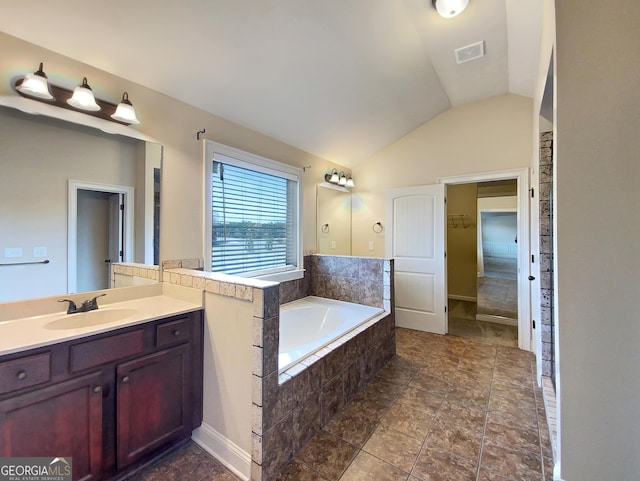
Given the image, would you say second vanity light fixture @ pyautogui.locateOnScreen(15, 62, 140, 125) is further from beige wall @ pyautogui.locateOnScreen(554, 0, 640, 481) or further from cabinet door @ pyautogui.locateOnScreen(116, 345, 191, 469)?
beige wall @ pyautogui.locateOnScreen(554, 0, 640, 481)

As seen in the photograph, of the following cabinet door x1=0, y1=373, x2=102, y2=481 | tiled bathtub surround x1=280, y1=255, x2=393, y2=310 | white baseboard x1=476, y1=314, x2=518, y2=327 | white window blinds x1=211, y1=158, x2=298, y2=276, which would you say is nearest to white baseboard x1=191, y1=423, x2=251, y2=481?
cabinet door x1=0, y1=373, x2=102, y2=481

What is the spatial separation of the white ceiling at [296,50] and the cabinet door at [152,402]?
6.00ft

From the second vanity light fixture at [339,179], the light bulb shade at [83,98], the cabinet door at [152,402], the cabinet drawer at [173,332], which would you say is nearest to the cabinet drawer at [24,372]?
the cabinet door at [152,402]

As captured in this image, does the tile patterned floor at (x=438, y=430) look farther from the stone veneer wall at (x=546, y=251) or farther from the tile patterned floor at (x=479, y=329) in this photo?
the tile patterned floor at (x=479, y=329)

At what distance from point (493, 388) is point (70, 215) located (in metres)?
3.36

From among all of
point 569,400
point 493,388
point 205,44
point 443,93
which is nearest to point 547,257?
point 493,388

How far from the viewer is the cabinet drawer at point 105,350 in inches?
50.3

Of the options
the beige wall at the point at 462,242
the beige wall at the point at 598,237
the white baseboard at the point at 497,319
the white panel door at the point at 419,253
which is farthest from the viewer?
the beige wall at the point at 462,242

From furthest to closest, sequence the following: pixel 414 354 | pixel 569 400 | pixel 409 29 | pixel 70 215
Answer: pixel 414 354 → pixel 409 29 → pixel 70 215 → pixel 569 400

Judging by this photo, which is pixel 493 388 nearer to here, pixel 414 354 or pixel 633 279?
pixel 414 354

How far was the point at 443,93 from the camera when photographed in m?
3.24

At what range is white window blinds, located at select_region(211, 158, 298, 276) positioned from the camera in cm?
257

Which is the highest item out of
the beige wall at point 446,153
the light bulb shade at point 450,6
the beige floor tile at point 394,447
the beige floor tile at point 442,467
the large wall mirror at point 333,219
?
the light bulb shade at point 450,6

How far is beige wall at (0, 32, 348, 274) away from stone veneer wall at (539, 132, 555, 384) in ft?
8.56
